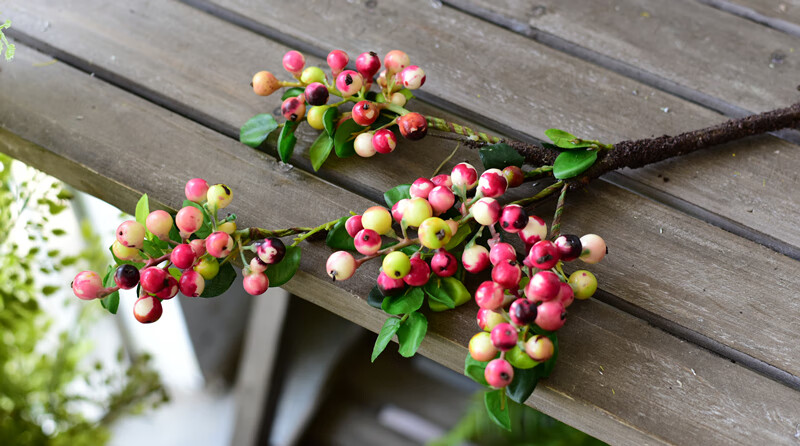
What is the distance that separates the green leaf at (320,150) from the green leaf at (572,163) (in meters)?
0.23

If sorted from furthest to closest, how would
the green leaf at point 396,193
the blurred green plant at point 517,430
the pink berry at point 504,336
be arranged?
Result: 1. the blurred green plant at point 517,430
2. the green leaf at point 396,193
3. the pink berry at point 504,336

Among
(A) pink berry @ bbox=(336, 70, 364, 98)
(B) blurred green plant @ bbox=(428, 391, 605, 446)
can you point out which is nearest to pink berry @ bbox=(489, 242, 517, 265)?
(A) pink berry @ bbox=(336, 70, 364, 98)

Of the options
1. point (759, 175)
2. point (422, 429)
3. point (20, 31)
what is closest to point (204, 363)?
point (422, 429)

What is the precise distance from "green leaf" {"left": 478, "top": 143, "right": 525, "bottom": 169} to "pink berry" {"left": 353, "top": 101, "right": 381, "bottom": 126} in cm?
11

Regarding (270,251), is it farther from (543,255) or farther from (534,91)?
(534,91)

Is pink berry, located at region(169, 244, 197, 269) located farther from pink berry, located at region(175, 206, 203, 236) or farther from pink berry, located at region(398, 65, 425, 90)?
pink berry, located at region(398, 65, 425, 90)

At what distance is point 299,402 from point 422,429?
0.99ft

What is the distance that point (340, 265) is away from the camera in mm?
544

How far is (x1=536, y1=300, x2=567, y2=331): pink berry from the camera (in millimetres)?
506

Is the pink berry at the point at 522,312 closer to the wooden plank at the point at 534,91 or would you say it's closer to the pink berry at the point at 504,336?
the pink berry at the point at 504,336

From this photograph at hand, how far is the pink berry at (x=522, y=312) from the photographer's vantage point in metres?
0.49

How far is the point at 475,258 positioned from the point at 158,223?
274 mm

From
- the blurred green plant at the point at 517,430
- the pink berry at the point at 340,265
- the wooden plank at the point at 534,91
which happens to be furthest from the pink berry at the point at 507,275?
the blurred green plant at the point at 517,430

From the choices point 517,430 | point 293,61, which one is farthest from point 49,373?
point 293,61
